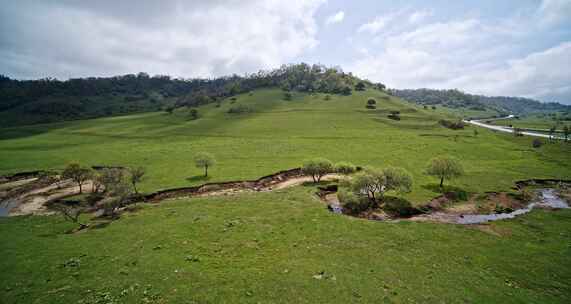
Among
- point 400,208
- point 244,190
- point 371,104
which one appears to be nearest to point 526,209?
point 400,208

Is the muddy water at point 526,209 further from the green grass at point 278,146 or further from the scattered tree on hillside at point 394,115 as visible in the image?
the scattered tree on hillside at point 394,115

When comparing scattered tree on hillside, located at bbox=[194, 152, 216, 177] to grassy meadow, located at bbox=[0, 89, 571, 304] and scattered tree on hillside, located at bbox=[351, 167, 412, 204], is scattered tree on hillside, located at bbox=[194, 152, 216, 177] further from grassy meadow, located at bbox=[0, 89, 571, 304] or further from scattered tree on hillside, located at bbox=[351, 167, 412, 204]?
scattered tree on hillside, located at bbox=[351, 167, 412, 204]

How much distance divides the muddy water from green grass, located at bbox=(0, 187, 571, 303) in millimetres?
2096

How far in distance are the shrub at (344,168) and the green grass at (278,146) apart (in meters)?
8.69

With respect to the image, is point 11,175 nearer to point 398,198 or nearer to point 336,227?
point 336,227

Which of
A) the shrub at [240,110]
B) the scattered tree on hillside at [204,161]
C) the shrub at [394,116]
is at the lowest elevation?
the scattered tree on hillside at [204,161]

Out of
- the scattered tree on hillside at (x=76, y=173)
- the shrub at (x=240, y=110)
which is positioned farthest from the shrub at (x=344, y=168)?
the shrub at (x=240, y=110)

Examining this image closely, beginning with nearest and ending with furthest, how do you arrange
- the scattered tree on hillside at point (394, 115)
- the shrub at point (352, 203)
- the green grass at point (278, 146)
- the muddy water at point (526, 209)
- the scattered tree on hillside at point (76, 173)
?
the muddy water at point (526, 209), the shrub at point (352, 203), the scattered tree on hillside at point (76, 173), the green grass at point (278, 146), the scattered tree on hillside at point (394, 115)

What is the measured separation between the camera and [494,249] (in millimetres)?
22609

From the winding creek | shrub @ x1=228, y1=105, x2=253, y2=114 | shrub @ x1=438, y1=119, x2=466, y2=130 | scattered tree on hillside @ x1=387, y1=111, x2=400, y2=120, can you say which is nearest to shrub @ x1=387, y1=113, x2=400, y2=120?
scattered tree on hillside @ x1=387, y1=111, x2=400, y2=120

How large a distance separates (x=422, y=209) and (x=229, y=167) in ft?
123

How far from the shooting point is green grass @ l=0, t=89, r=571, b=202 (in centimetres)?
4744

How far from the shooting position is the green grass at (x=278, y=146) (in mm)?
47438

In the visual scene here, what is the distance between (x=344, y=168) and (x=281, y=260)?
94.0ft
